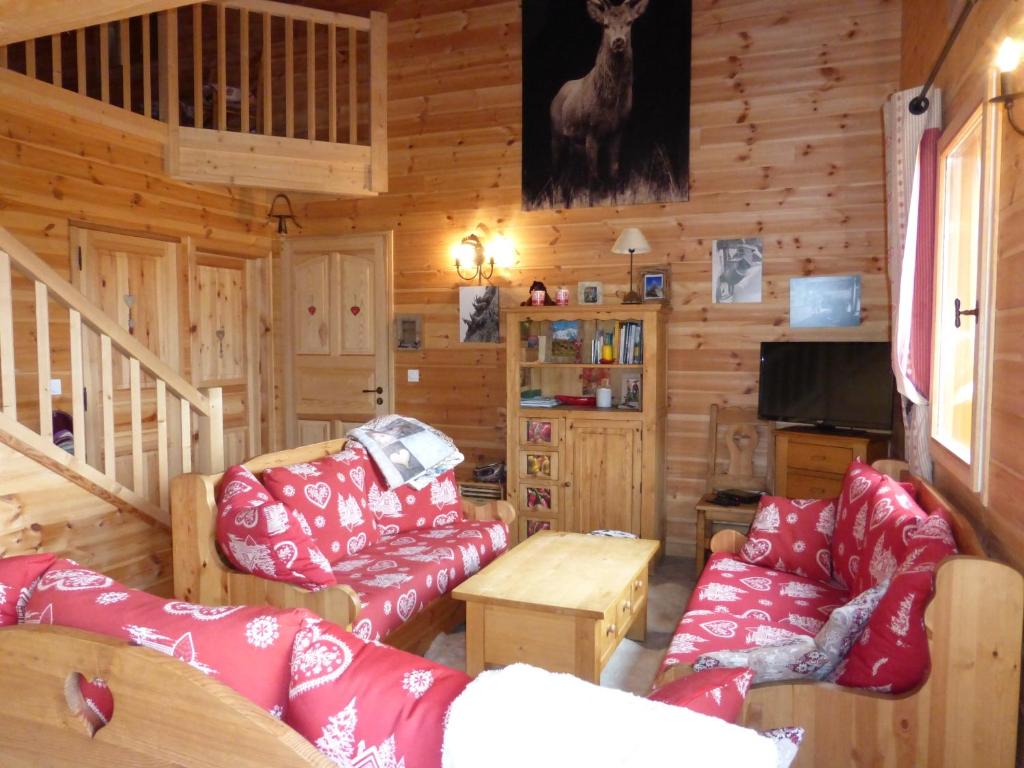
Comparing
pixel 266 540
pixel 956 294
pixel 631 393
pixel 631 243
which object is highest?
pixel 631 243

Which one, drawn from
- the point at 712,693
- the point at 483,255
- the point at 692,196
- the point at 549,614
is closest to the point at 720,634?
the point at 549,614

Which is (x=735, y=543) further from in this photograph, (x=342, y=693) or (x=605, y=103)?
(x=605, y=103)

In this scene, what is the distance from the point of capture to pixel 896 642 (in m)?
1.86

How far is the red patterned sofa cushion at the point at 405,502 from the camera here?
3.72 metres

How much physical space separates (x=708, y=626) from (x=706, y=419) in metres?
2.45

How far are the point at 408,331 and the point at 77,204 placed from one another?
222 cm

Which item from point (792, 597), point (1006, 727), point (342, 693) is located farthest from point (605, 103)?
point (342, 693)

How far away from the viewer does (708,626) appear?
8.24ft

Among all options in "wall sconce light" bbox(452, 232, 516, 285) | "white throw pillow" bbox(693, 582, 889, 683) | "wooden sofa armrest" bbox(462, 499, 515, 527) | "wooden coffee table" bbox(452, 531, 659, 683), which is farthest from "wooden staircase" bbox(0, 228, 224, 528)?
"white throw pillow" bbox(693, 582, 889, 683)

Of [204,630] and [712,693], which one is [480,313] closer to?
[204,630]

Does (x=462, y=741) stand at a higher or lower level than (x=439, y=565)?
higher

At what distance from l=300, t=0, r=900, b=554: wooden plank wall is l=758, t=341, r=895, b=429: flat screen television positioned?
0.86 ft

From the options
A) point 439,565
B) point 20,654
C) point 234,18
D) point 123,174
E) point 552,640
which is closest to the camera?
point 20,654

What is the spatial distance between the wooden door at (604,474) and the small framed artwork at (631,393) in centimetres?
26
